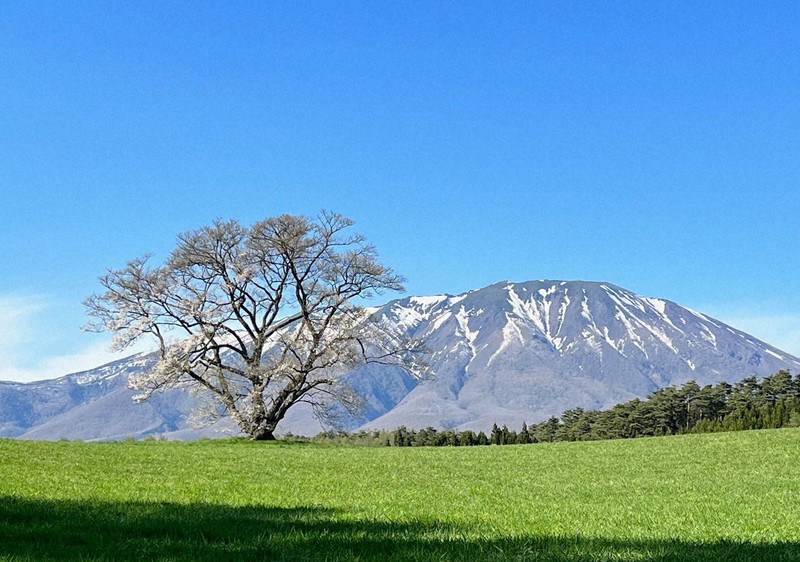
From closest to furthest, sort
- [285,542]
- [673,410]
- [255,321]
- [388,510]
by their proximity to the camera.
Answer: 1. [285,542]
2. [388,510]
3. [255,321]
4. [673,410]

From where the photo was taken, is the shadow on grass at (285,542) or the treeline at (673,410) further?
the treeline at (673,410)

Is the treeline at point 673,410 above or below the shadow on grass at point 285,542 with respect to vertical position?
below

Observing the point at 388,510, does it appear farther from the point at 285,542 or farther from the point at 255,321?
the point at 255,321

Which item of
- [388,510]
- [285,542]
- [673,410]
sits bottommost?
[673,410]

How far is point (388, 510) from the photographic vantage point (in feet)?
46.5

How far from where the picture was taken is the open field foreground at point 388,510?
9.76m

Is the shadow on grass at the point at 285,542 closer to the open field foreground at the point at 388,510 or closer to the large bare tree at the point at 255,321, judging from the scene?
the open field foreground at the point at 388,510

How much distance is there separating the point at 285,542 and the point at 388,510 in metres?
4.29

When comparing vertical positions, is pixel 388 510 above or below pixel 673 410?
above

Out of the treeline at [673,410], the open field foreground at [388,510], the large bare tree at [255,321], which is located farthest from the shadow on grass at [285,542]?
the treeline at [673,410]

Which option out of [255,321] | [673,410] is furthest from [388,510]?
[673,410]

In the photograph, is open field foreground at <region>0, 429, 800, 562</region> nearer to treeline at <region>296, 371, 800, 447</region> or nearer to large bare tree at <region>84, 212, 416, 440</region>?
large bare tree at <region>84, 212, 416, 440</region>

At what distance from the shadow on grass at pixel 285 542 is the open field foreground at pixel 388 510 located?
1.2 inches

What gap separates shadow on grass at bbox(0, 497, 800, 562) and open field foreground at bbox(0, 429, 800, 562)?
0.10 ft
